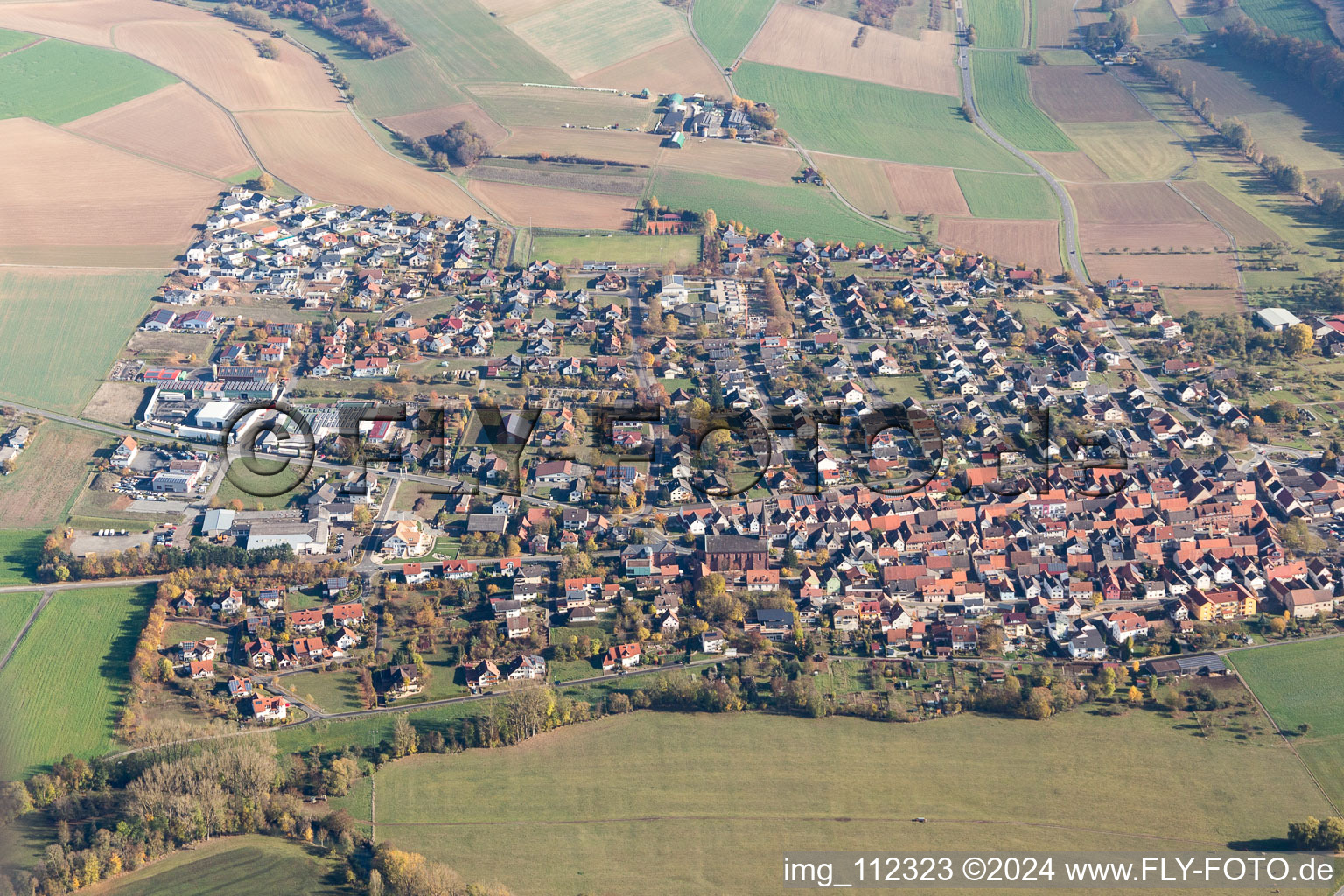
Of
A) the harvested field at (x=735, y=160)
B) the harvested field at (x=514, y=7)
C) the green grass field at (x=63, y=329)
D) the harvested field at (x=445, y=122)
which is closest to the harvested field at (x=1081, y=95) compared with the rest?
the harvested field at (x=735, y=160)

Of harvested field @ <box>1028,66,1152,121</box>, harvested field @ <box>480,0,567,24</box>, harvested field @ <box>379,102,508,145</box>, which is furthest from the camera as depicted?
harvested field @ <box>480,0,567,24</box>

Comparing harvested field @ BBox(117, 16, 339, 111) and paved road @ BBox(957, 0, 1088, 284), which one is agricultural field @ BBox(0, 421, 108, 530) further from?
paved road @ BBox(957, 0, 1088, 284)

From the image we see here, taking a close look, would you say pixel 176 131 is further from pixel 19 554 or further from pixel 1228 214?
pixel 1228 214

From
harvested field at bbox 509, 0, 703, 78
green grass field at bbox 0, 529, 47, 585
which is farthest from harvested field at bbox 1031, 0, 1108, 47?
green grass field at bbox 0, 529, 47, 585

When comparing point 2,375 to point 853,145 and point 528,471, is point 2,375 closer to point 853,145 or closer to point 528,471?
point 528,471

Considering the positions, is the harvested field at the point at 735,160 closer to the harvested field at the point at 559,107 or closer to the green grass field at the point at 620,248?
the harvested field at the point at 559,107

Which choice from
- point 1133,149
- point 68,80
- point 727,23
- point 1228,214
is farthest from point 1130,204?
point 68,80
